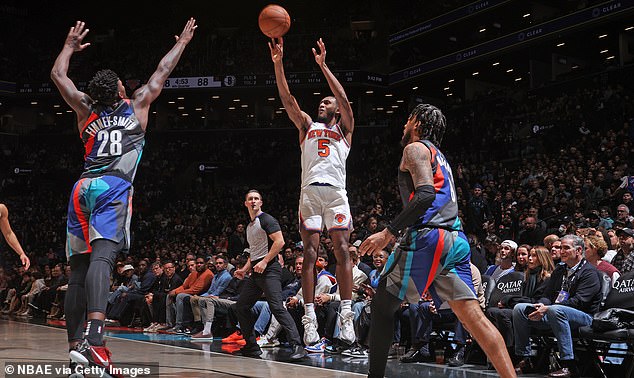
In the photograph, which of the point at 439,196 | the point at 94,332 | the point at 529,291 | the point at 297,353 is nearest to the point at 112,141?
the point at 94,332

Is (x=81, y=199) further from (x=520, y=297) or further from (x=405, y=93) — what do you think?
(x=405, y=93)

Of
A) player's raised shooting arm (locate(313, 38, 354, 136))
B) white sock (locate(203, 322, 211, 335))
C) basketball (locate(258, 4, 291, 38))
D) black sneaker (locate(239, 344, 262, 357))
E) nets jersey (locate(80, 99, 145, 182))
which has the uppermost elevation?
basketball (locate(258, 4, 291, 38))

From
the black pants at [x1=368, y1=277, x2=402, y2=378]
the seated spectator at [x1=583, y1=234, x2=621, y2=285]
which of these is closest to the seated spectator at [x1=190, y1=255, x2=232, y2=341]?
the seated spectator at [x1=583, y1=234, x2=621, y2=285]

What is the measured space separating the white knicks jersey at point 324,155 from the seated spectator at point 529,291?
207 centimetres

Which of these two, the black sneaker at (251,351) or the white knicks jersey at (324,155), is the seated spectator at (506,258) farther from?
the black sneaker at (251,351)

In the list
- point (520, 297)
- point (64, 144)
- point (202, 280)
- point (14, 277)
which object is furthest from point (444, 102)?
point (520, 297)

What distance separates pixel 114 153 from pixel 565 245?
14.2 feet

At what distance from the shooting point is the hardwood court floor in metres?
5.27

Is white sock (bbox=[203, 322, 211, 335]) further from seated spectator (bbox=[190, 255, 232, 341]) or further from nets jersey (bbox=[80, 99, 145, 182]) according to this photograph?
nets jersey (bbox=[80, 99, 145, 182])

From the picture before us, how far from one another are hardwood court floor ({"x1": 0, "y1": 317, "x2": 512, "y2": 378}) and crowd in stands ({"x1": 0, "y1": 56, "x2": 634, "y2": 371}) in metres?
0.48

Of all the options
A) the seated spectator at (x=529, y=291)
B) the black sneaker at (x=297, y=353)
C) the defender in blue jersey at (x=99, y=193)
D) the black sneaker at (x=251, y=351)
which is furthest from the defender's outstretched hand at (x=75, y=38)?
the seated spectator at (x=529, y=291)

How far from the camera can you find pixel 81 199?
4152 millimetres

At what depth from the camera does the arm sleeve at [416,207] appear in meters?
3.72

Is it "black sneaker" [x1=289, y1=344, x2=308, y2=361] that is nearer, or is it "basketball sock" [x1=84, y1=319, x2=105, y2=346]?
"basketball sock" [x1=84, y1=319, x2=105, y2=346]
